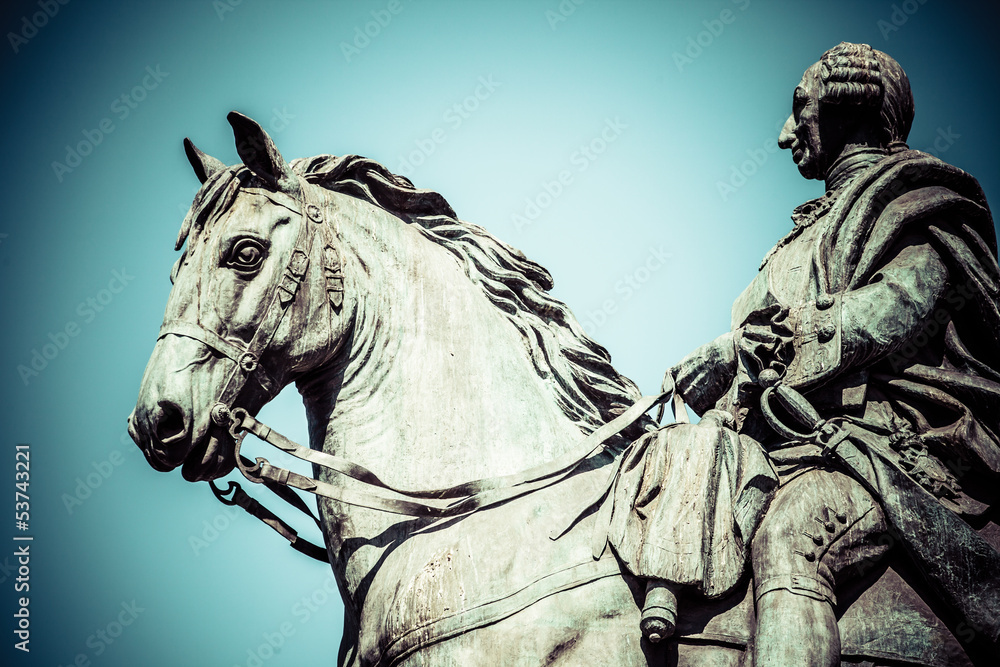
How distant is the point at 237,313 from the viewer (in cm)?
496

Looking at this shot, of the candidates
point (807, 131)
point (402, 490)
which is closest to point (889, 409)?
point (807, 131)

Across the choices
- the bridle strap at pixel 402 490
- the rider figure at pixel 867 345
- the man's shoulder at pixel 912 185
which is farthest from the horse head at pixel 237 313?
the man's shoulder at pixel 912 185

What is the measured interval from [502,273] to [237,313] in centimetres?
141

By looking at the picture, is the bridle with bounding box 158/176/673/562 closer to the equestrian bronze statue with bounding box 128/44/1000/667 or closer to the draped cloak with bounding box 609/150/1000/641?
the equestrian bronze statue with bounding box 128/44/1000/667

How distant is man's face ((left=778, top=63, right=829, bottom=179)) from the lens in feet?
19.4

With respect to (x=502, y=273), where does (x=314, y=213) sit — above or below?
below

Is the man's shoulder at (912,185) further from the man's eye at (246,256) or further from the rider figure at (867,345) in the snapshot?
the man's eye at (246,256)

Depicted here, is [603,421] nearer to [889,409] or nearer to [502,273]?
[502,273]

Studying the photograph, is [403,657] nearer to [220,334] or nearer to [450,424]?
[450,424]

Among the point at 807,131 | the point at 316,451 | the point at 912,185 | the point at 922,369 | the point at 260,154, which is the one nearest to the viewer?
the point at 316,451

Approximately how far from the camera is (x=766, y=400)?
5.14m

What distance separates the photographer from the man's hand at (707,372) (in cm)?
530

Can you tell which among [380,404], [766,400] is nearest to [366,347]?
[380,404]

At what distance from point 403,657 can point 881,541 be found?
2.12 meters
